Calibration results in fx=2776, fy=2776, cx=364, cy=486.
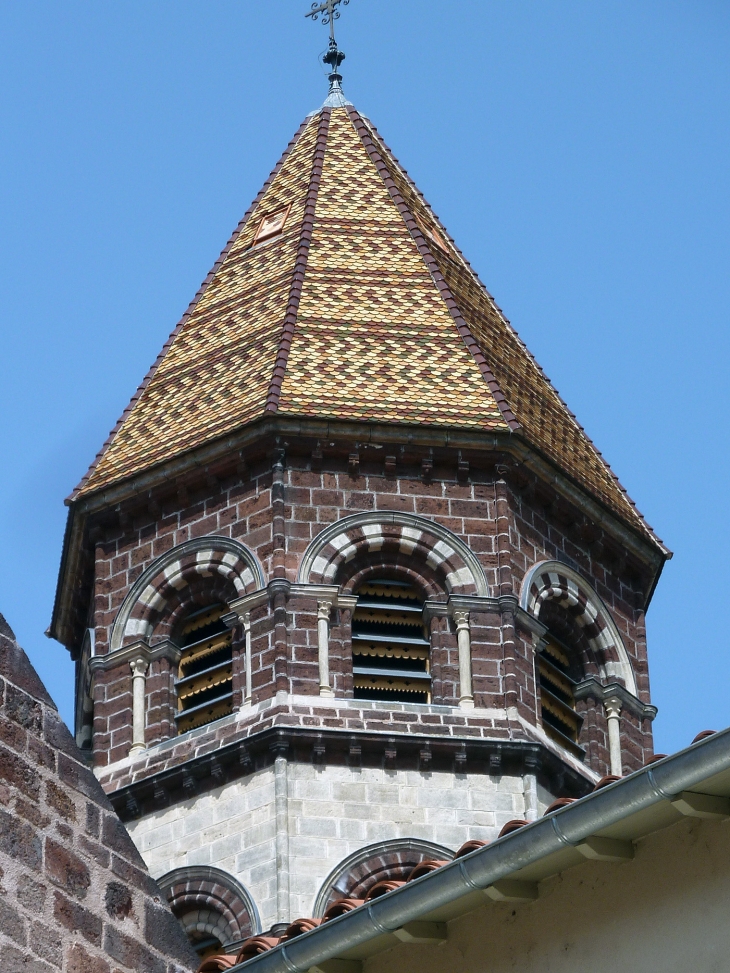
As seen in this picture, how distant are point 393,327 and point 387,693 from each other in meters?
4.53

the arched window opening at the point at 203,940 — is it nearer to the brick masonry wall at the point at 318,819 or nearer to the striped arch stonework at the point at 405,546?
the brick masonry wall at the point at 318,819

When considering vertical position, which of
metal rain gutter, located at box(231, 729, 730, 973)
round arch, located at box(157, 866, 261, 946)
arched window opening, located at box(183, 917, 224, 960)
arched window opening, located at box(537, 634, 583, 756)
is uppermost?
arched window opening, located at box(537, 634, 583, 756)

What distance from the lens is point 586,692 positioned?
2481cm

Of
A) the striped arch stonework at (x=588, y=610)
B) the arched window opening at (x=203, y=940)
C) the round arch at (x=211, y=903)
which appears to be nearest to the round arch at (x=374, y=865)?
the round arch at (x=211, y=903)

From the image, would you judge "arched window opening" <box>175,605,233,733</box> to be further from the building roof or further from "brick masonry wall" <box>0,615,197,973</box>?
"brick masonry wall" <box>0,615,197,973</box>

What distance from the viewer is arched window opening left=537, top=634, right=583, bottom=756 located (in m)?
24.2

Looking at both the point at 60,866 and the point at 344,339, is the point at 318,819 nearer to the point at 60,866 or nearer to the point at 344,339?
the point at 344,339

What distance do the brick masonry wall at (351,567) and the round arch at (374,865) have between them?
1.38 metres

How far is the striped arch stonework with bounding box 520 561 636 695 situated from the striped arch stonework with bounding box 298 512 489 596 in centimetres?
73

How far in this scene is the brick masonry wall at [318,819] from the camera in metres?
22.0

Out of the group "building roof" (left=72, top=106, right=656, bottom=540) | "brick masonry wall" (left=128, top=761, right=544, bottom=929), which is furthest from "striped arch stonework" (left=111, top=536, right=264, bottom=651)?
"brick masonry wall" (left=128, top=761, right=544, bottom=929)

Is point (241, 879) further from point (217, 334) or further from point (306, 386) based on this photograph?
point (217, 334)

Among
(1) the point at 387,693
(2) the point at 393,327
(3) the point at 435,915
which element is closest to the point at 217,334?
(2) the point at 393,327

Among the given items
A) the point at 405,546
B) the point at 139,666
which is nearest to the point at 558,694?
the point at 405,546
